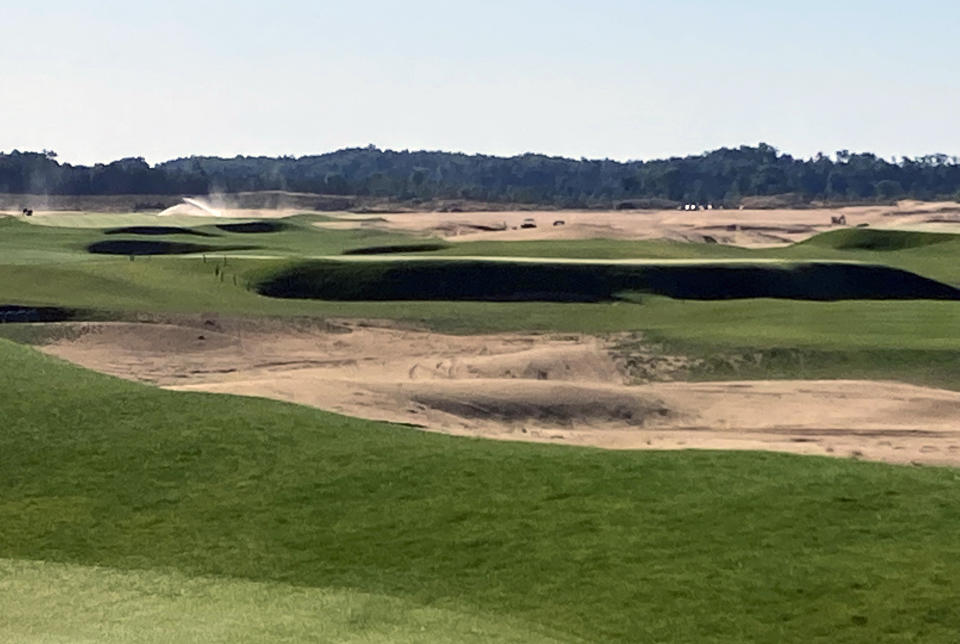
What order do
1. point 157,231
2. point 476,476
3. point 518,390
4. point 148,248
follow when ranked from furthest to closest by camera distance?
point 157,231, point 148,248, point 518,390, point 476,476

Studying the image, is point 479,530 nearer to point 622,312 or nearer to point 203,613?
point 203,613

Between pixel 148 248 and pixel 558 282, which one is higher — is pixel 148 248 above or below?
below

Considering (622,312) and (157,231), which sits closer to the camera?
(622,312)

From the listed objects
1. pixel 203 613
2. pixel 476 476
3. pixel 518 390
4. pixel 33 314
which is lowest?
pixel 518 390

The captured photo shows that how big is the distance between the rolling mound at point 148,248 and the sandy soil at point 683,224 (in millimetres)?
21989

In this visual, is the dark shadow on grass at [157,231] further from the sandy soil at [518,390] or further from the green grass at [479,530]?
the green grass at [479,530]

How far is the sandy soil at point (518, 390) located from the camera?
1313 inches

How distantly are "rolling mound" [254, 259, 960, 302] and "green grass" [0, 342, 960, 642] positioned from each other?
3452cm

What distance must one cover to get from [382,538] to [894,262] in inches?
2457

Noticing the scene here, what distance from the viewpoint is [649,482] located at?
20.6 meters

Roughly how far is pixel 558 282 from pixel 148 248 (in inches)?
1101

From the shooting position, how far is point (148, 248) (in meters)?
79.8

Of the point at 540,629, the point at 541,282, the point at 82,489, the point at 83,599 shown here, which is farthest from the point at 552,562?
the point at 541,282

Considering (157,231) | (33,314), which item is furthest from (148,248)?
(33,314)
